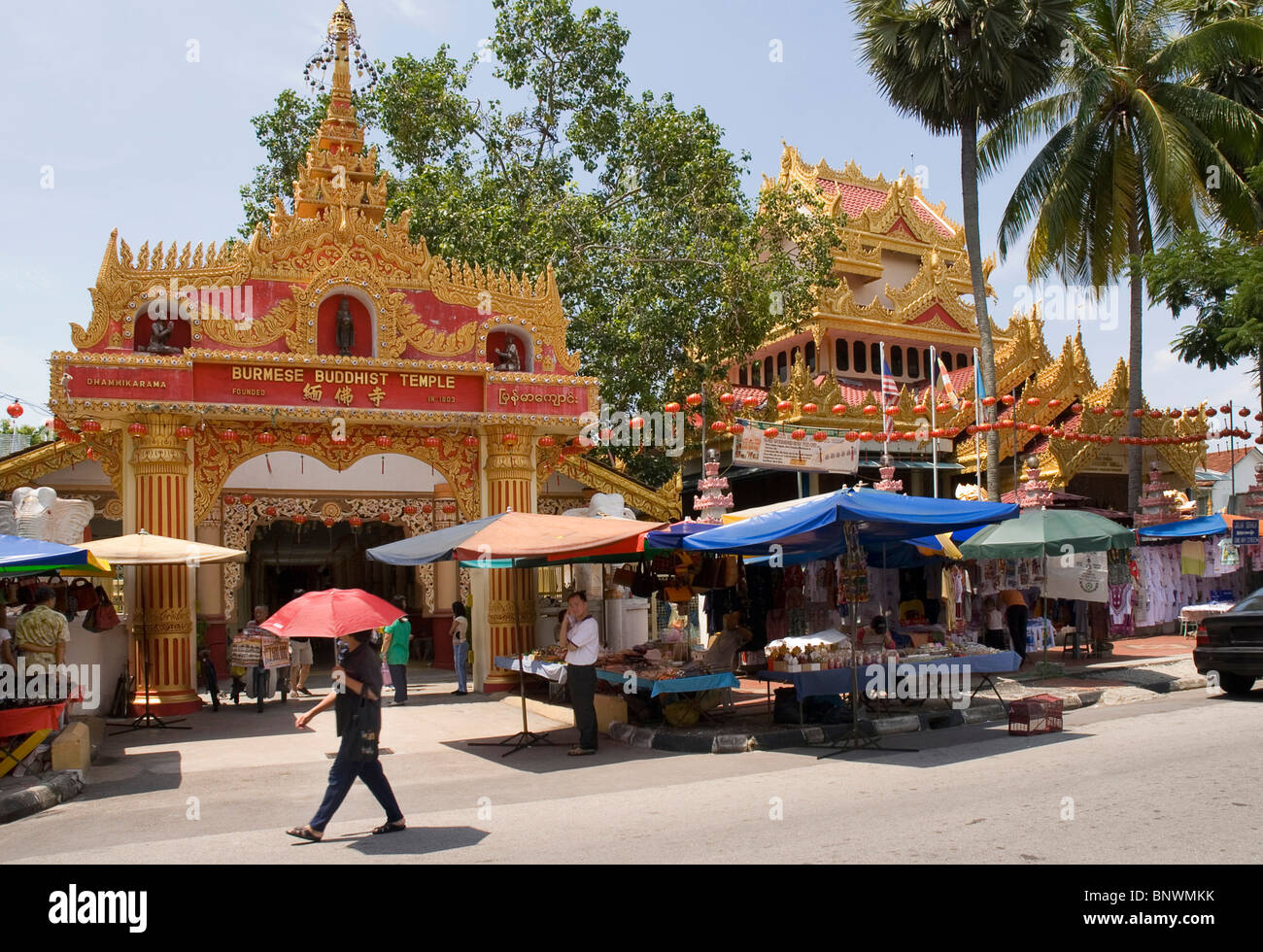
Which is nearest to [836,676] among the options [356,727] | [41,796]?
[356,727]

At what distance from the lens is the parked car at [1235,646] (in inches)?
518

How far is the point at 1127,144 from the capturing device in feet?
72.3

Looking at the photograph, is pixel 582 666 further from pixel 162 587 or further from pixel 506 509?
pixel 162 587

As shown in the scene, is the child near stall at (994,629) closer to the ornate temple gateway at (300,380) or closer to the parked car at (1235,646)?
the parked car at (1235,646)

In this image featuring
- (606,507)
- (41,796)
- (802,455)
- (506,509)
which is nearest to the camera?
(41,796)

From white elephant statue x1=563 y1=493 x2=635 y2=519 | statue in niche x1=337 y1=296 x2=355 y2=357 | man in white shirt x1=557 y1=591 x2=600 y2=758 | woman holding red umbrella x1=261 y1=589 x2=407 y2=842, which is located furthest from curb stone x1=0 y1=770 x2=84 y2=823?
white elephant statue x1=563 y1=493 x2=635 y2=519

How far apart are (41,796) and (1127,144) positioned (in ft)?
72.5

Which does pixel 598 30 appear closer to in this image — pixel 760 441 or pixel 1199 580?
pixel 760 441

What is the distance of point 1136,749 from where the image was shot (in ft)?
31.9

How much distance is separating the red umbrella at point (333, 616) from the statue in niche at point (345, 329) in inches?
296

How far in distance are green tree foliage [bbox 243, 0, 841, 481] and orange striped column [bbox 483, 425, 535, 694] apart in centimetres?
700

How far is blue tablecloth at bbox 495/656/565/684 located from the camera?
13.0 meters

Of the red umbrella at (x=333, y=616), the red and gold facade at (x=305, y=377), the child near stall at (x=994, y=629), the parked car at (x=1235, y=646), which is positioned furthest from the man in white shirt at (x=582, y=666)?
the child near stall at (x=994, y=629)

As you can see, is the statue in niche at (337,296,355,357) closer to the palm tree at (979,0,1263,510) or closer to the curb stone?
the curb stone
